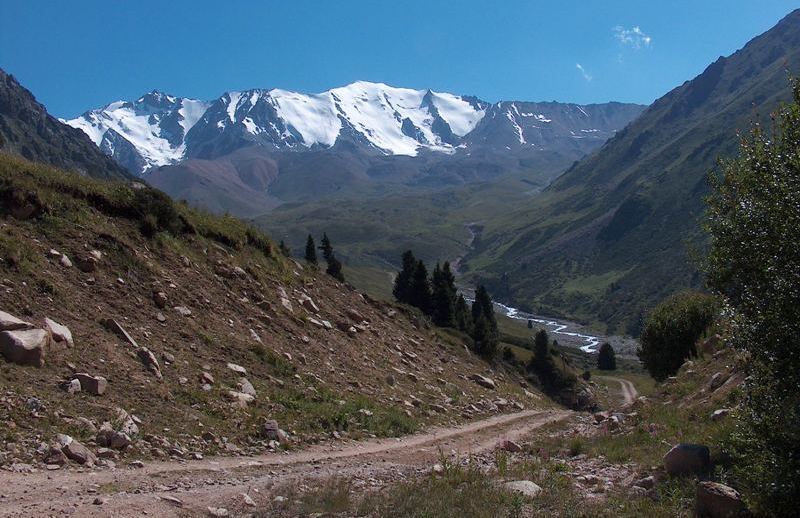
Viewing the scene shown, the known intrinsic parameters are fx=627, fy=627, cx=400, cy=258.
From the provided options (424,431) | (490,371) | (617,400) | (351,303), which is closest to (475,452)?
(424,431)

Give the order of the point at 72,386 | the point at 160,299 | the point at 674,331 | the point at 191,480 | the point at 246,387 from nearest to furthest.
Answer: the point at 191,480
the point at 72,386
the point at 246,387
the point at 160,299
the point at 674,331

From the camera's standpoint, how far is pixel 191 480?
12.8m

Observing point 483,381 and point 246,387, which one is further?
point 483,381

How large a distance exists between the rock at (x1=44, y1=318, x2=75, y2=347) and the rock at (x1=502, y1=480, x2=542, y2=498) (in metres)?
11.4

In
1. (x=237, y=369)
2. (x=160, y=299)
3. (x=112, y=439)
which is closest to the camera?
(x=112, y=439)

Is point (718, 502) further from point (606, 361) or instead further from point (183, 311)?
point (606, 361)

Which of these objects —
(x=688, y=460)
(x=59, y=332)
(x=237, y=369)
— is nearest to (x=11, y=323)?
(x=59, y=332)

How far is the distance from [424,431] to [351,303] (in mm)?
14284

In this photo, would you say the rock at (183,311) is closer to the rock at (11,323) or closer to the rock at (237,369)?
the rock at (237,369)

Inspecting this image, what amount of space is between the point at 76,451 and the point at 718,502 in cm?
1182

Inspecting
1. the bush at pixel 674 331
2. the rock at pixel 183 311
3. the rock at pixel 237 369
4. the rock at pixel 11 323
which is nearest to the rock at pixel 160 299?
the rock at pixel 183 311

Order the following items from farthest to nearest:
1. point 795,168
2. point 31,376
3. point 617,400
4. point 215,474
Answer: point 617,400, point 31,376, point 215,474, point 795,168

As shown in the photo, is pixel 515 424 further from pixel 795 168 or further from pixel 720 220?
pixel 795 168

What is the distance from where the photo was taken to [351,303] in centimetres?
3606
